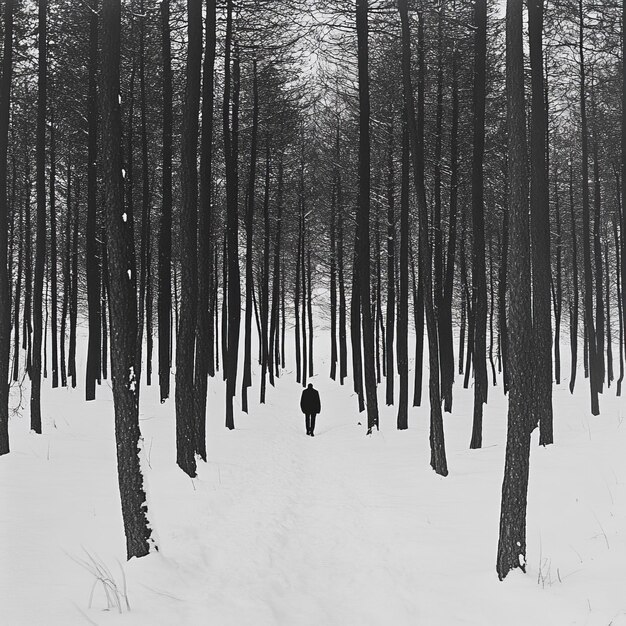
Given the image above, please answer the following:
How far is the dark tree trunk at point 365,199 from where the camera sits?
15008mm

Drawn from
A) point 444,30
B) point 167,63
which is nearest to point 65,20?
point 167,63

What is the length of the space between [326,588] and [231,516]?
248cm

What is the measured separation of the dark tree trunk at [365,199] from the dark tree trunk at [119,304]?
30.1 ft

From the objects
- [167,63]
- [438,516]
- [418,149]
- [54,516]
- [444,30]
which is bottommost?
[438,516]

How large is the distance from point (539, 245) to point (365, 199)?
16.0 feet

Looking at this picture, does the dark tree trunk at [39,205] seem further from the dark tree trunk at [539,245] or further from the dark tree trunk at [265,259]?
the dark tree trunk at [539,245]

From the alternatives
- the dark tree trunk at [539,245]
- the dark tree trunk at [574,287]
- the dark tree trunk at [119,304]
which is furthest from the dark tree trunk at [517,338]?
the dark tree trunk at [574,287]

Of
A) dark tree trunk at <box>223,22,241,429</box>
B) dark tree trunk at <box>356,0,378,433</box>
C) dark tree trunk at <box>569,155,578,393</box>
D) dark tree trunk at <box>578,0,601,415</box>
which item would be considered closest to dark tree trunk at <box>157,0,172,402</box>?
dark tree trunk at <box>223,22,241,429</box>

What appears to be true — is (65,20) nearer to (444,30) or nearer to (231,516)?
(444,30)

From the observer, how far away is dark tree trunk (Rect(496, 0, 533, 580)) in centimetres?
610

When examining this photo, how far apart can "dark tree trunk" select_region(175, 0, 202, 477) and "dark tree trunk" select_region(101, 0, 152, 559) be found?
161 inches

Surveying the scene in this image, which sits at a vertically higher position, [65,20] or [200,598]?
[65,20]

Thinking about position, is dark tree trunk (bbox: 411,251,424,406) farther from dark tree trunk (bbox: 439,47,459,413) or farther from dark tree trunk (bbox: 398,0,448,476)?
dark tree trunk (bbox: 398,0,448,476)

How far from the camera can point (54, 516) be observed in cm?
704
